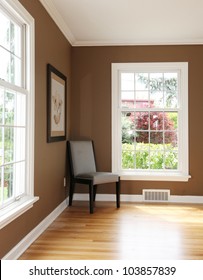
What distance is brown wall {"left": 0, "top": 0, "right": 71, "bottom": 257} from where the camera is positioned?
2.96 meters

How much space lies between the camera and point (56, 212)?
13.7 ft

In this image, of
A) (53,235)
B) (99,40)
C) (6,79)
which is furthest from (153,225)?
(99,40)

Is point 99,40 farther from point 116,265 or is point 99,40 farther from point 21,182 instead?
point 116,265

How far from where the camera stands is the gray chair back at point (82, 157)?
4.71 meters

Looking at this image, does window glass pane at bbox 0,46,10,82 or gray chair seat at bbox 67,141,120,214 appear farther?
gray chair seat at bbox 67,141,120,214

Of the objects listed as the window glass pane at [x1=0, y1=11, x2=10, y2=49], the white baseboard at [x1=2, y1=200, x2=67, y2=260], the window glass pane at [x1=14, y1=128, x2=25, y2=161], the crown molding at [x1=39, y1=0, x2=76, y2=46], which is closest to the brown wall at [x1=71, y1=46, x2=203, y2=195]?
the crown molding at [x1=39, y1=0, x2=76, y2=46]

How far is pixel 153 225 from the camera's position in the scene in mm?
3770

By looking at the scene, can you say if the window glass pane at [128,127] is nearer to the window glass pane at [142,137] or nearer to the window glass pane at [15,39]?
the window glass pane at [142,137]

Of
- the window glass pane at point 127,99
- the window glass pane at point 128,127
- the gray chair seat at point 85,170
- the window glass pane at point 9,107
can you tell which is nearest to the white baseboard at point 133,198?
the gray chair seat at point 85,170

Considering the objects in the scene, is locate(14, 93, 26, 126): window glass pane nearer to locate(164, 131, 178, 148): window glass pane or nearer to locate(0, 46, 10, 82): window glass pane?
locate(0, 46, 10, 82): window glass pane

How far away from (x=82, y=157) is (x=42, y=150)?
4.41ft

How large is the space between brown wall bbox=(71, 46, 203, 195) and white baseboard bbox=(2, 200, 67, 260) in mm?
1204

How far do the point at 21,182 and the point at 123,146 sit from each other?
248 cm

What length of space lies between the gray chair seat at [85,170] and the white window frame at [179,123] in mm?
440
